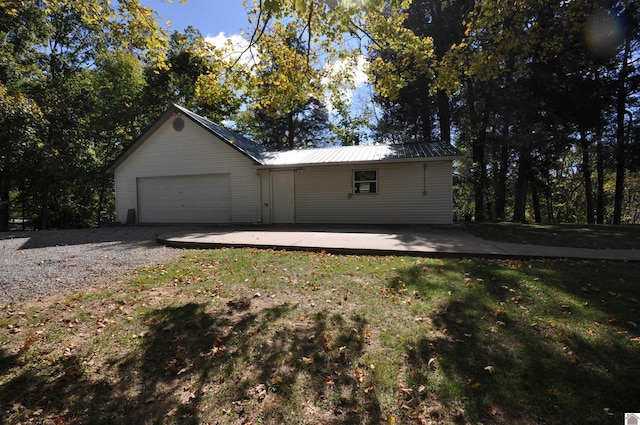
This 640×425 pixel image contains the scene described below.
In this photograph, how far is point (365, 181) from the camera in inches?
510

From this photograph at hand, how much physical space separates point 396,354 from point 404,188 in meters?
10.2

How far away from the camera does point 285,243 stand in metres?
7.95

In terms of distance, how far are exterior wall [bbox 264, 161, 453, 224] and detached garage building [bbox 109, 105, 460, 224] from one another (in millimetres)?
37

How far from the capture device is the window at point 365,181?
12.8 m

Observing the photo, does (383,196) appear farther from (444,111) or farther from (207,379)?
(207,379)

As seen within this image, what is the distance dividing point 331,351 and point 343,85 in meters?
7.59

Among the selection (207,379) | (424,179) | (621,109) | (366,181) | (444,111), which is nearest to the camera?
(207,379)

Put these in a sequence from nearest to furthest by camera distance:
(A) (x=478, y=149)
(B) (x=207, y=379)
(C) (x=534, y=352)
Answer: (B) (x=207, y=379) < (C) (x=534, y=352) < (A) (x=478, y=149)

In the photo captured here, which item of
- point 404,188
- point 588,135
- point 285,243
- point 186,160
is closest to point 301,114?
point 186,160

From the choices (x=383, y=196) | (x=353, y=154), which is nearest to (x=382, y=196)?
(x=383, y=196)

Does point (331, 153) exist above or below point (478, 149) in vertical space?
below

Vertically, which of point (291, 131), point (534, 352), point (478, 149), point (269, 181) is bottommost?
point (534, 352)

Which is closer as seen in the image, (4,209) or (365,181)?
(365,181)

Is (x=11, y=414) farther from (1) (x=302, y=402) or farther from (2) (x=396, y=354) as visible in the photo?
(2) (x=396, y=354)
